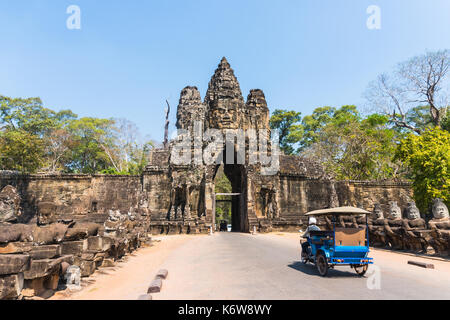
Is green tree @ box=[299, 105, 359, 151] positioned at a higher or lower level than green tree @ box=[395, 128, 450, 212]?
higher

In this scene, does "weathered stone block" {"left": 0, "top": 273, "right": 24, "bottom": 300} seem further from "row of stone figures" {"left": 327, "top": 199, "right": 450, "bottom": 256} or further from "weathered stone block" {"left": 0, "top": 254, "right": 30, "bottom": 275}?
A: "row of stone figures" {"left": 327, "top": 199, "right": 450, "bottom": 256}

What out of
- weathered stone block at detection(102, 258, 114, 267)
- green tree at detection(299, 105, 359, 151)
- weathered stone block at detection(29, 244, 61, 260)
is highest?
green tree at detection(299, 105, 359, 151)

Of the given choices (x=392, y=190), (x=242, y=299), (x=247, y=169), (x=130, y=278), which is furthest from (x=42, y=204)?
(x=392, y=190)

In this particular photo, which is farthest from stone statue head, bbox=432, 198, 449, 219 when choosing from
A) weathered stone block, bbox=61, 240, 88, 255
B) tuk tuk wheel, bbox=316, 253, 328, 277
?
weathered stone block, bbox=61, 240, 88, 255

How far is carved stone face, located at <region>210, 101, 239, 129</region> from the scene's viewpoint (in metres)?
29.7

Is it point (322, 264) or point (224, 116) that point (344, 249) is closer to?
point (322, 264)

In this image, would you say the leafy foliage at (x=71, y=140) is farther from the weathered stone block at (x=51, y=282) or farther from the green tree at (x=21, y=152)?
the weathered stone block at (x=51, y=282)

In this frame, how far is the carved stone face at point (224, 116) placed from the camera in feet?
97.5

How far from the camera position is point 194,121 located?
98.7ft

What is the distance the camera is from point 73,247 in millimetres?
7531

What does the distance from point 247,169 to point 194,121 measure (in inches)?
292

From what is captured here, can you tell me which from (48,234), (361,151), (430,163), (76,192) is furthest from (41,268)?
(361,151)

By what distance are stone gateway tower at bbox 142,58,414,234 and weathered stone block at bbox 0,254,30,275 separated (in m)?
19.8

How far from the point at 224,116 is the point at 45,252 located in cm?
2461
